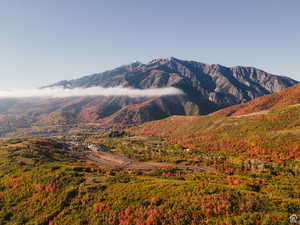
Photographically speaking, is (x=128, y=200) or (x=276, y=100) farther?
(x=276, y=100)

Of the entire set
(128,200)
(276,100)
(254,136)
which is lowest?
(254,136)

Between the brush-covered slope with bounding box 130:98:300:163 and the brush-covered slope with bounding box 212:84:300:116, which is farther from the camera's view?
the brush-covered slope with bounding box 212:84:300:116

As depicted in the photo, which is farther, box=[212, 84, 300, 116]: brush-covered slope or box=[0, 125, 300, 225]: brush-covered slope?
box=[212, 84, 300, 116]: brush-covered slope

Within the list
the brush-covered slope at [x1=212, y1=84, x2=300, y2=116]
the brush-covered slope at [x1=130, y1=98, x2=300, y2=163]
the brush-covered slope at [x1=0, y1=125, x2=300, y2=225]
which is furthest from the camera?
the brush-covered slope at [x1=212, y1=84, x2=300, y2=116]

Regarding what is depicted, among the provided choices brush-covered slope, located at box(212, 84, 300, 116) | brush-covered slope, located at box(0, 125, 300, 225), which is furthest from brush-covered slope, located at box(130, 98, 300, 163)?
brush-covered slope, located at box(212, 84, 300, 116)

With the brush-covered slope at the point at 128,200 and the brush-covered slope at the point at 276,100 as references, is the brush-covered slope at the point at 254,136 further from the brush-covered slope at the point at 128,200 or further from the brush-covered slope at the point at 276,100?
the brush-covered slope at the point at 276,100

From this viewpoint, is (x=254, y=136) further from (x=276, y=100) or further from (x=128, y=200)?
(x=276, y=100)

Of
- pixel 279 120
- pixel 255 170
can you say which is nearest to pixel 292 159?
pixel 255 170

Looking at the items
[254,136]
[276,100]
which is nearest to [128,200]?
[254,136]

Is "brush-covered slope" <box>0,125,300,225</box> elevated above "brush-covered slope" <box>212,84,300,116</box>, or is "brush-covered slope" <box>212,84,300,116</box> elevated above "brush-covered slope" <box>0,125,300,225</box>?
"brush-covered slope" <box>212,84,300,116</box>

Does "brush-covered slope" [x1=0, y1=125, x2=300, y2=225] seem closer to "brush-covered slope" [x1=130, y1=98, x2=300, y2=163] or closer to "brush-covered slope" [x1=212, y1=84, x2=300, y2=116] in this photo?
"brush-covered slope" [x1=130, y1=98, x2=300, y2=163]

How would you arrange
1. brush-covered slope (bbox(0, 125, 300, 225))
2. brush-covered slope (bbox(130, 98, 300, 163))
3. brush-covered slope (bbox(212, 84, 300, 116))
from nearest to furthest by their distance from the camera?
brush-covered slope (bbox(0, 125, 300, 225)) → brush-covered slope (bbox(130, 98, 300, 163)) → brush-covered slope (bbox(212, 84, 300, 116))
